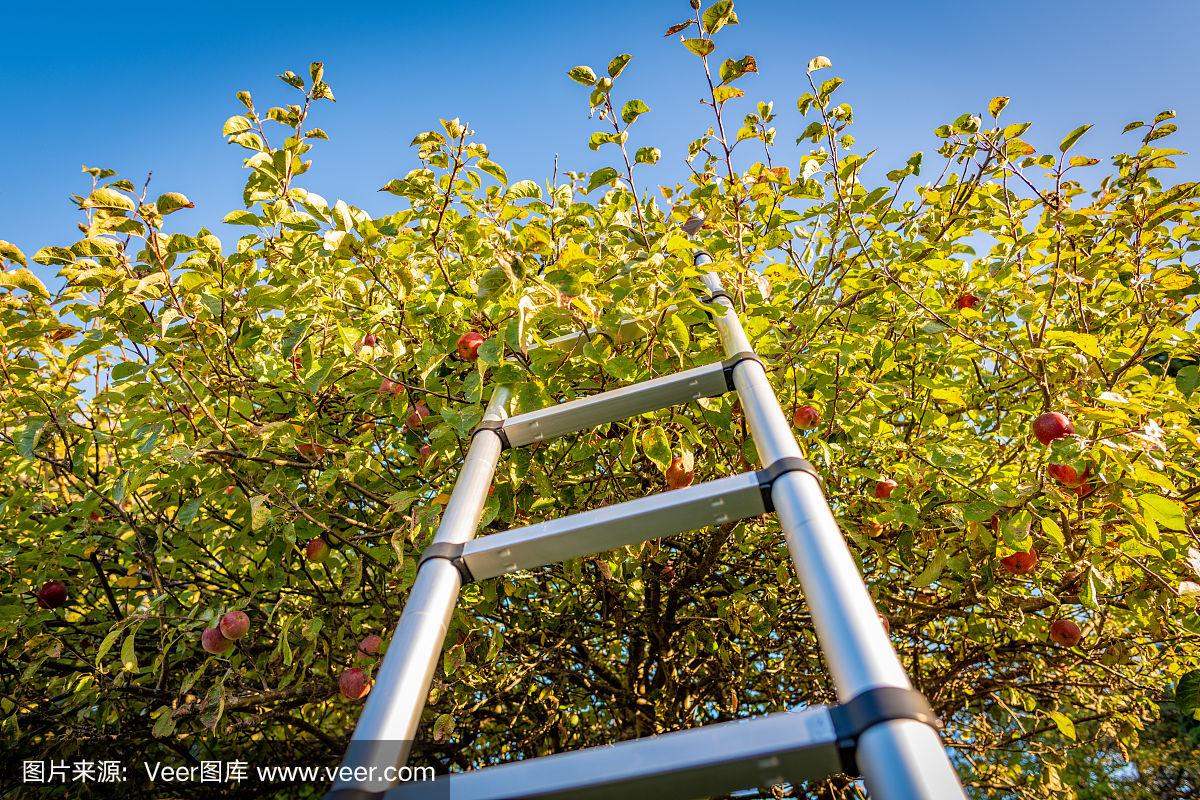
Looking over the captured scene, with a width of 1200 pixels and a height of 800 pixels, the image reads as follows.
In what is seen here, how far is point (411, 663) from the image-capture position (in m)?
1.12

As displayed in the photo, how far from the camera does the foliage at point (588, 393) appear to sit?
200 cm

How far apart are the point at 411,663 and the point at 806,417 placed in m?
1.79

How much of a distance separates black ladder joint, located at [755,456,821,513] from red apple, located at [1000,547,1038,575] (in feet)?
5.48

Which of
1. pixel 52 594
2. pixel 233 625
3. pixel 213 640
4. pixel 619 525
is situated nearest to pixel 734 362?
pixel 619 525

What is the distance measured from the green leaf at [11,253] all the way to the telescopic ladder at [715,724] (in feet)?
5.85

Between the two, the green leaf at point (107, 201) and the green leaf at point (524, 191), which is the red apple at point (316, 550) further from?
the green leaf at point (524, 191)

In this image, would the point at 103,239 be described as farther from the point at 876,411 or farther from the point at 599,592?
the point at 876,411

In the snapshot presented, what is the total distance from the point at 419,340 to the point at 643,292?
1.20 metres

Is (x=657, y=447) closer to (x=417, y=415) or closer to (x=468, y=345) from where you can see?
(x=468, y=345)

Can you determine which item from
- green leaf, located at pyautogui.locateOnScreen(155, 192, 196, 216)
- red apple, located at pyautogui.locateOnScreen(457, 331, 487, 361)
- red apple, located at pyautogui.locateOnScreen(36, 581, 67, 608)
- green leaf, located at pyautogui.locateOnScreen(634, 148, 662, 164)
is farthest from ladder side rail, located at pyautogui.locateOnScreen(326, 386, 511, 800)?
red apple, located at pyautogui.locateOnScreen(36, 581, 67, 608)

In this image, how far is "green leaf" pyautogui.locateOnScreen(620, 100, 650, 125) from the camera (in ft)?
7.38

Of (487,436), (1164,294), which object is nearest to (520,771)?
(487,436)

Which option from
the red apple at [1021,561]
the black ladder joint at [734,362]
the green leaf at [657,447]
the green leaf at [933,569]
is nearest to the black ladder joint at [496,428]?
the green leaf at [657,447]

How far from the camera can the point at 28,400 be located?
2377 mm
